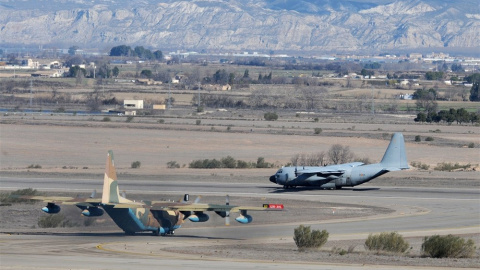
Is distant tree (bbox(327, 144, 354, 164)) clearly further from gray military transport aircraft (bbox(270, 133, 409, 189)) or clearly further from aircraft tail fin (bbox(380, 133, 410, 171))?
gray military transport aircraft (bbox(270, 133, 409, 189))

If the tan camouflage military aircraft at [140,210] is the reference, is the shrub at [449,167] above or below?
below

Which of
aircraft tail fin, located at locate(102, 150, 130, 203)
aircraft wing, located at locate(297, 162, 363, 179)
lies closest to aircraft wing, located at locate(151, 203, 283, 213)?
aircraft tail fin, located at locate(102, 150, 130, 203)

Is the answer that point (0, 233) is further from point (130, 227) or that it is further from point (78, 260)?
point (78, 260)

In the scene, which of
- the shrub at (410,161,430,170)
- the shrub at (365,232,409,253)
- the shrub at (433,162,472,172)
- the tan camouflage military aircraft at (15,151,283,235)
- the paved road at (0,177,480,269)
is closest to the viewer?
the paved road at (0,177,480,269)

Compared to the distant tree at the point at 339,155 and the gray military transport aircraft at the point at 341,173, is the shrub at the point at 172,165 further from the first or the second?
A: the gray military transport aircraft at the point at 341,173

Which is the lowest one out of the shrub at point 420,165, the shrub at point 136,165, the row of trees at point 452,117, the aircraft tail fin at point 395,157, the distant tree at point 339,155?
the shrub at point 136,165

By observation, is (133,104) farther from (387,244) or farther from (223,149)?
(387,244)

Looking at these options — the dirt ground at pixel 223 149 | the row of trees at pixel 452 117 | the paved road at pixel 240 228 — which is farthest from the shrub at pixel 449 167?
the row of trees at pixel 452 117

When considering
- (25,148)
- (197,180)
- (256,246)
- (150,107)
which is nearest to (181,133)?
(25,148)
